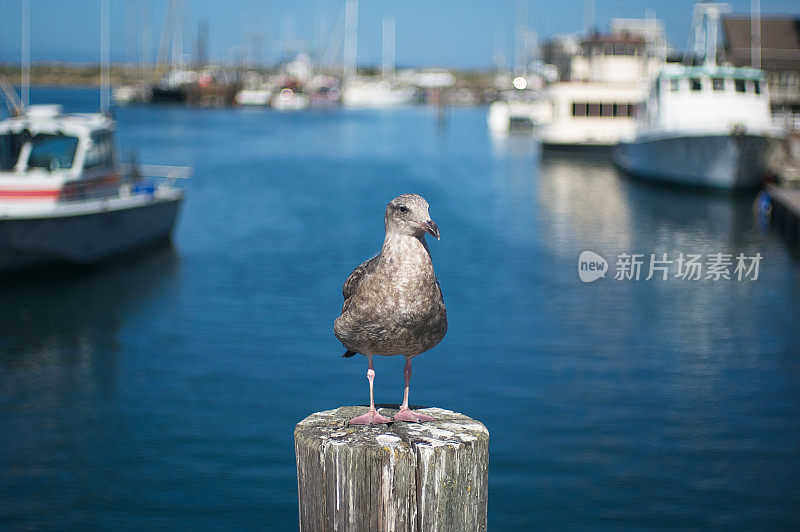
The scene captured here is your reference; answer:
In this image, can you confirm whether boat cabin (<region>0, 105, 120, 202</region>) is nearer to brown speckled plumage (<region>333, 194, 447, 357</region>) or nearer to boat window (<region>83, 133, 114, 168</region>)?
boat window (<region>83, 133, 114, 168</region>)

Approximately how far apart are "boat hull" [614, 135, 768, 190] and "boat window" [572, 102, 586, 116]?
1403 cm

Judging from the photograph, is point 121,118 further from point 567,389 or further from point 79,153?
point 567,389

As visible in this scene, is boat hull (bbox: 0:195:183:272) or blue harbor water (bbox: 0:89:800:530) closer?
blue harbor water (bbox: 0:89:800:530)

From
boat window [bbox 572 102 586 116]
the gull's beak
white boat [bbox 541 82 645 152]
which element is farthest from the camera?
boat window [bbox 572 102 586 116]

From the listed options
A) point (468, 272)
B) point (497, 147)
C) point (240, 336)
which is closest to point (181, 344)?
point (240, 336)

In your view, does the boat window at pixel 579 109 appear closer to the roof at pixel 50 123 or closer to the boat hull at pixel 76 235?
the boat hull at pixel 76 235

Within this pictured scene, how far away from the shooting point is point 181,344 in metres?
14.5

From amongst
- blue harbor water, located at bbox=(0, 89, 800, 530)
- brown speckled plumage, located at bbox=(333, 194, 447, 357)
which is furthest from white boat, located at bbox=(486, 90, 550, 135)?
brown speckled plumage, located at bbox=(333, 194, 447, 357)

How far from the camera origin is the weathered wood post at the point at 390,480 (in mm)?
3916

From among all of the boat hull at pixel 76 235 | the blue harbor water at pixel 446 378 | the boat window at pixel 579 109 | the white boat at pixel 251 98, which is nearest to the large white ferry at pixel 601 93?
the boat window at pixel 579 109

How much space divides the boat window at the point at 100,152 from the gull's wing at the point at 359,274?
14131 mm

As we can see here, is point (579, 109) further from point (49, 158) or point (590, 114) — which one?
point (49, 158)

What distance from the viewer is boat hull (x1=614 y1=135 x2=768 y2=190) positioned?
30.4 metres

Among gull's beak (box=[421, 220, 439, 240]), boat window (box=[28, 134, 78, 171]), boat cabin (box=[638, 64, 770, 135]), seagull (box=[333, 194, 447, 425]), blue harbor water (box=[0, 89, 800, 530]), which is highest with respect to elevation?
boat cabin (box=[638, 64, 770, 135])
